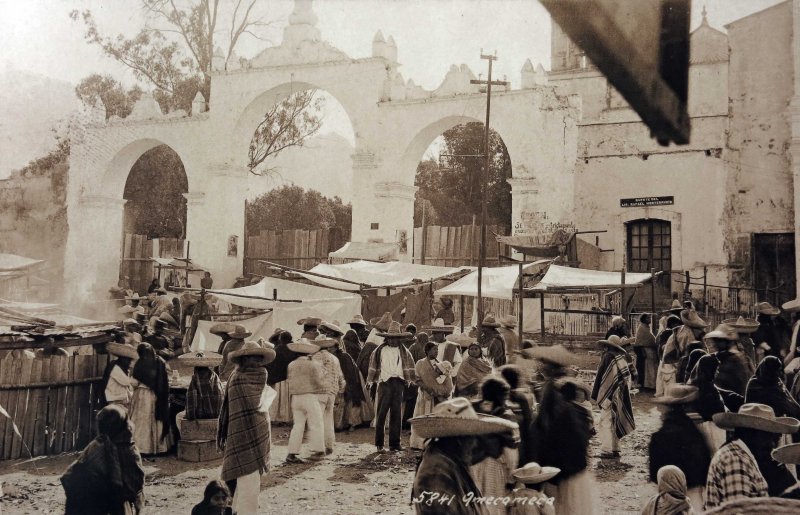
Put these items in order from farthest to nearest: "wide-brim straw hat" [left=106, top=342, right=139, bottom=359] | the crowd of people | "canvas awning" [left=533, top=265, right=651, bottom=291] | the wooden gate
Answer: the wooden gate < "canvas awning" [left=533, top=265, right=651, bottom=291] < "wide-brim straw hat" [left=106, top=342, right=139, bottom=359] < the crowd of people

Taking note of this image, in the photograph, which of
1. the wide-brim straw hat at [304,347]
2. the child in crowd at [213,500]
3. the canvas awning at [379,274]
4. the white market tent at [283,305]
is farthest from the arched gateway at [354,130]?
the child in crowd at [213,500]

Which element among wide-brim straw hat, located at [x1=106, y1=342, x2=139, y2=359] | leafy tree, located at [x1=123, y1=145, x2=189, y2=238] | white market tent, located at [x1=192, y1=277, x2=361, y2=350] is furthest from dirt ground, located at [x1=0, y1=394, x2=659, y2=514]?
leafy tree, located at [x1=123, y1=145, x2=189, y2=238]

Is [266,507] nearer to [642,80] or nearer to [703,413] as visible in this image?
[703,413]

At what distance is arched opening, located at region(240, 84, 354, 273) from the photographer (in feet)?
63.6

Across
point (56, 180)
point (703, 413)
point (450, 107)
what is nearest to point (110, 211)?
point (56, 180)

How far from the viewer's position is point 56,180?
2027 centimetres

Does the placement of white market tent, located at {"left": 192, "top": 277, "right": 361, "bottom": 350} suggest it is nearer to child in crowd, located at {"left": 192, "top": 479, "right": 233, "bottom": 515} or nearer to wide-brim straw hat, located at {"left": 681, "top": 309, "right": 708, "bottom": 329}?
Result: wide-brim straw hat, located at {"left": 681, "top": 309, "right": 708, "bottom": 329}

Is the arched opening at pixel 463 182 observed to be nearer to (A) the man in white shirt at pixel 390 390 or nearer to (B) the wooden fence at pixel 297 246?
(B) the wooden fence at pixel 297 246

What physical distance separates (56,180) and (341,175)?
2204 cm

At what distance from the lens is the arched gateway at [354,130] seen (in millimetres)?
16141

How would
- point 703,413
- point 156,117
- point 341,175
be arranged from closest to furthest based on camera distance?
point 703,413
point 156,117
point 341,175

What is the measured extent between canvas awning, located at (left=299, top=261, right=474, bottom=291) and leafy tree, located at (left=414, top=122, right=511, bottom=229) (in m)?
14.8

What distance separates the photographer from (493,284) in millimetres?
12281

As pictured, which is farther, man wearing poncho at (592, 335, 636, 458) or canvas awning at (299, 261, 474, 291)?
canvas awning at (299, 261, 474, 291)
